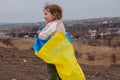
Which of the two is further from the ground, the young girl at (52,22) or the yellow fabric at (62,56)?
the young girl at (52,22)

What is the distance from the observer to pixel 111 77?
10.1 m

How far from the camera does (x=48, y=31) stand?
15.5ft

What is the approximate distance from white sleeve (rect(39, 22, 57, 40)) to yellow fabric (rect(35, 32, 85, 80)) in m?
0.07

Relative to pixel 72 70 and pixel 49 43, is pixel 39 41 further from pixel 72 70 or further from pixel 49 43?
pixel 72 70

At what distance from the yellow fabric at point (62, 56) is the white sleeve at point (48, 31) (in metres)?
0.07

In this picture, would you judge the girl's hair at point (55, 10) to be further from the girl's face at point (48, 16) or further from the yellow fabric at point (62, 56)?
the yellow fabric at point (62, 56)

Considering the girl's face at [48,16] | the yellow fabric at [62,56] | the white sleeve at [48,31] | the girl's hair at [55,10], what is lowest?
the yellow fabric at [62,56]

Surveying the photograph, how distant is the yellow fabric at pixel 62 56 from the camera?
15.4 feet

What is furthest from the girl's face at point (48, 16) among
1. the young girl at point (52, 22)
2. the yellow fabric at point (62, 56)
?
the yellow fabric at point (62, 56)

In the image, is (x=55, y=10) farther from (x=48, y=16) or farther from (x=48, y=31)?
(x=48, y=31)

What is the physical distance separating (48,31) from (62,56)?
1.21ft

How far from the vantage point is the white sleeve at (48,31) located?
470cm

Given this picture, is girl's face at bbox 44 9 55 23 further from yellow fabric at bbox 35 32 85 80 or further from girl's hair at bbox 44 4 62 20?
yellow fabric at bbox 35 32 85 80

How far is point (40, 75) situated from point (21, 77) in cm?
79
